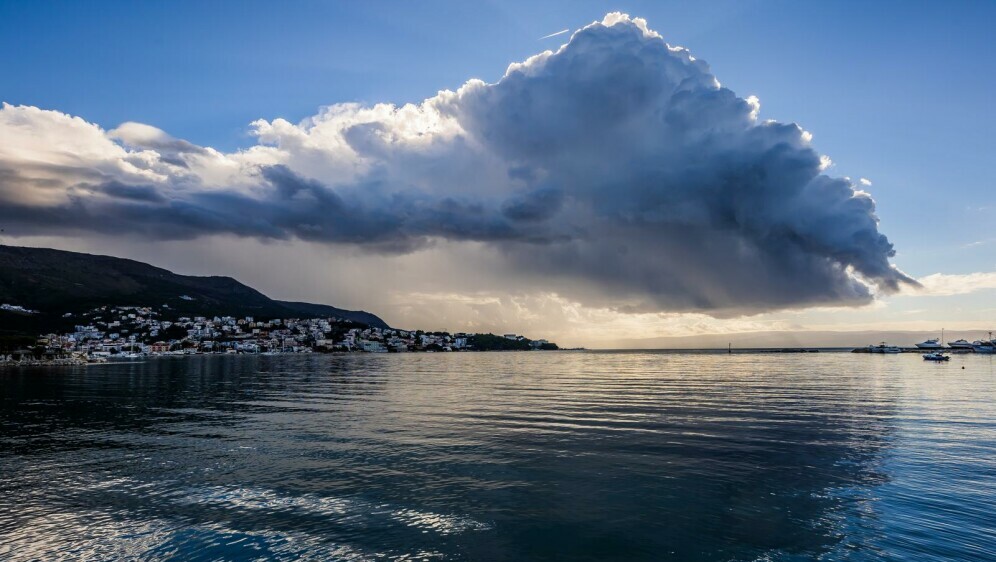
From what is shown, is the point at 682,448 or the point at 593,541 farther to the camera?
the point at 682,448

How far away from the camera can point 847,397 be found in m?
62.1

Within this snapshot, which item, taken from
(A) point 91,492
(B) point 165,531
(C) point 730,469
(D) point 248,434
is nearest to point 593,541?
(C) point 730,469

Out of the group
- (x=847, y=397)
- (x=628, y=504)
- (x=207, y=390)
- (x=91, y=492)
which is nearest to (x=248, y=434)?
(x=91, y=492)

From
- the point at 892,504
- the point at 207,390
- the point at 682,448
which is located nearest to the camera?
the point at 892,504

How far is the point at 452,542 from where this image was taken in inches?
680

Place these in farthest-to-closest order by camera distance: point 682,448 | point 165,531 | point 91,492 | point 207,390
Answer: point 207,390
point 682,448
point 91,492
point 165,531

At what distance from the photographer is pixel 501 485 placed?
23906mm

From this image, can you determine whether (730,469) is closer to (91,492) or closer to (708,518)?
(708,518)

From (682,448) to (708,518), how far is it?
12.8m

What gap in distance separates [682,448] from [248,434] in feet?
101

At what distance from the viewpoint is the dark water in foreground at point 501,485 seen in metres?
17.2

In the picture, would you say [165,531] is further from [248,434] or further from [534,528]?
[248,434]

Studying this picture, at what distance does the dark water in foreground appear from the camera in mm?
17219

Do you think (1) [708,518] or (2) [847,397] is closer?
(1) [708,518]
